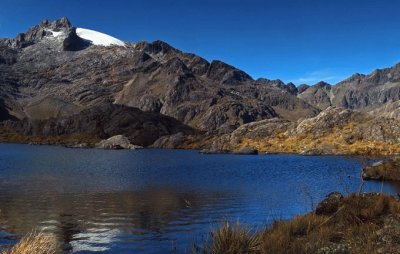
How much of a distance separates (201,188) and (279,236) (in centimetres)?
3876

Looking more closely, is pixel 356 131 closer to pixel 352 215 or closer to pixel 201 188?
pixel 201 188

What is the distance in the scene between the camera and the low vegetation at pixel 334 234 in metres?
15.5

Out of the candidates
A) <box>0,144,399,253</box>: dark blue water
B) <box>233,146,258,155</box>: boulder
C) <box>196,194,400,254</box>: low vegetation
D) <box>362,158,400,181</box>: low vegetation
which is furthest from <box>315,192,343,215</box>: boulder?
<box>233,146,258,155</box>: boulder

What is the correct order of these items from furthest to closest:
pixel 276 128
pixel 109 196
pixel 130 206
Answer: pixel 276 128 → pixel 109 196 → pixel 130 206

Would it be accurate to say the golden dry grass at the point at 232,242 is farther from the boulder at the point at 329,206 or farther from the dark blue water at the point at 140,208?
the boulder at the point at 329,206

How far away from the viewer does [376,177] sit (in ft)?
210

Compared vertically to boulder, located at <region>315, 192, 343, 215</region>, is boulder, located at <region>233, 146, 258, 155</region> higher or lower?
higher

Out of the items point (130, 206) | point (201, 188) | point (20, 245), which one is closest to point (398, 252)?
point (20, 245)

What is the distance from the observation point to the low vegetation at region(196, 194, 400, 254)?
15.5m

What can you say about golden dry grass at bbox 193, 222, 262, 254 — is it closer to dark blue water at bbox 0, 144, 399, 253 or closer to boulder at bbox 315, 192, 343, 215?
dark blue water at bbox 0, 144, 399, 253

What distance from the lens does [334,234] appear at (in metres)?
18.5

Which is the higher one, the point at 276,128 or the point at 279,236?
the point at 276,128

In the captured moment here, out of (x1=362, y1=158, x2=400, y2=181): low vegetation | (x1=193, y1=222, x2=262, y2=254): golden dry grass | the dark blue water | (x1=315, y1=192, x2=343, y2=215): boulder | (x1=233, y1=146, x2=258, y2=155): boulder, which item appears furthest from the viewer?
(x1=233, y1=146, x2=258, y2=155): boulder

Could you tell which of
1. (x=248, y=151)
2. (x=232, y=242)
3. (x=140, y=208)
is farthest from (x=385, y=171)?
(x=248, y=151)
